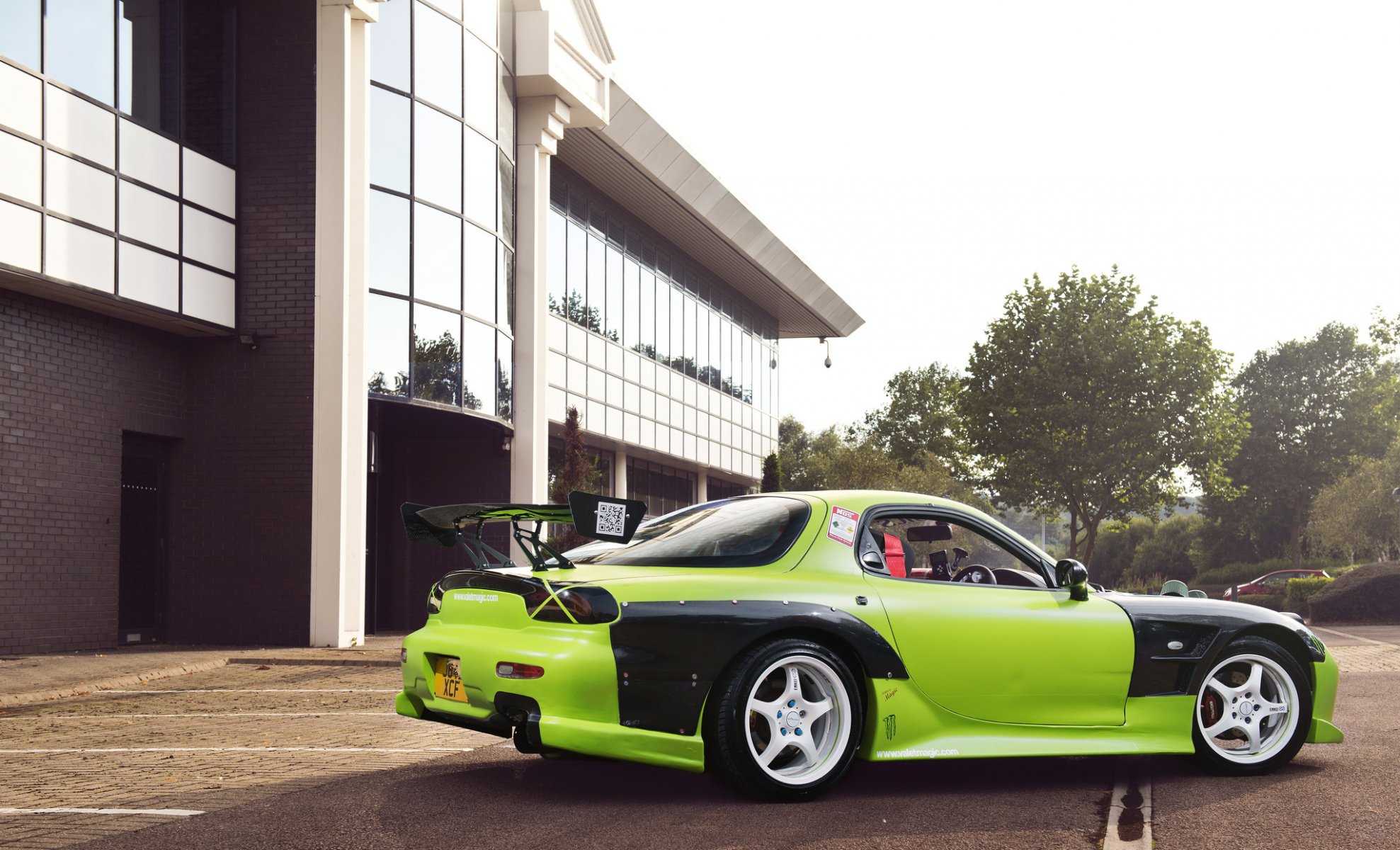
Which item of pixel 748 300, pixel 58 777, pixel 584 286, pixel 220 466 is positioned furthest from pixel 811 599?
pixel 748 300

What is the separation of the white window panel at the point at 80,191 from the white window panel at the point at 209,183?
1.48m

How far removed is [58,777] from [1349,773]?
629cm

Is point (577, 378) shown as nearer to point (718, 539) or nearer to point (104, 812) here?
A: point (718, 539)

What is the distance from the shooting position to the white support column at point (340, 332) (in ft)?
57.5

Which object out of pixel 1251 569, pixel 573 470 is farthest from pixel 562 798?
pixel 1251 569

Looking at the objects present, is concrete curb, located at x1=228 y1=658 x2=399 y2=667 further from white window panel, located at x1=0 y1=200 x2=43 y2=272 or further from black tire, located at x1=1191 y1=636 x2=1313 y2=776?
black tire, located at x1=1191 y1=636 x2=1313 y2=776

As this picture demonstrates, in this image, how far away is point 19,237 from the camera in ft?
46.6

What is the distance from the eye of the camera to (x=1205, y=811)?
5652mm

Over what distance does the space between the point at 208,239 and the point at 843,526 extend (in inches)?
530

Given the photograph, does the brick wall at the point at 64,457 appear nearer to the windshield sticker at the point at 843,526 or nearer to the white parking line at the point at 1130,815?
the windshield sticker at the point at 843,526

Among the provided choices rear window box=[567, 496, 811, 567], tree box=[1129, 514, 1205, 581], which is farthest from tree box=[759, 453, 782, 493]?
tree box=[1129, 514, 1205, 581]

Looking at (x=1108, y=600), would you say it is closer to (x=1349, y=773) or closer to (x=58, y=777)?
(x=1349, y=773)

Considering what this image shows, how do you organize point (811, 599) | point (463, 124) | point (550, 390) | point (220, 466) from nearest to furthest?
point (811, 599), point (220, 466), point (463, 124), point (550, 390)

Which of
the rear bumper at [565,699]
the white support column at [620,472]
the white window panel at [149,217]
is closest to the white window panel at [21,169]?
the white window panel at [149,217]
